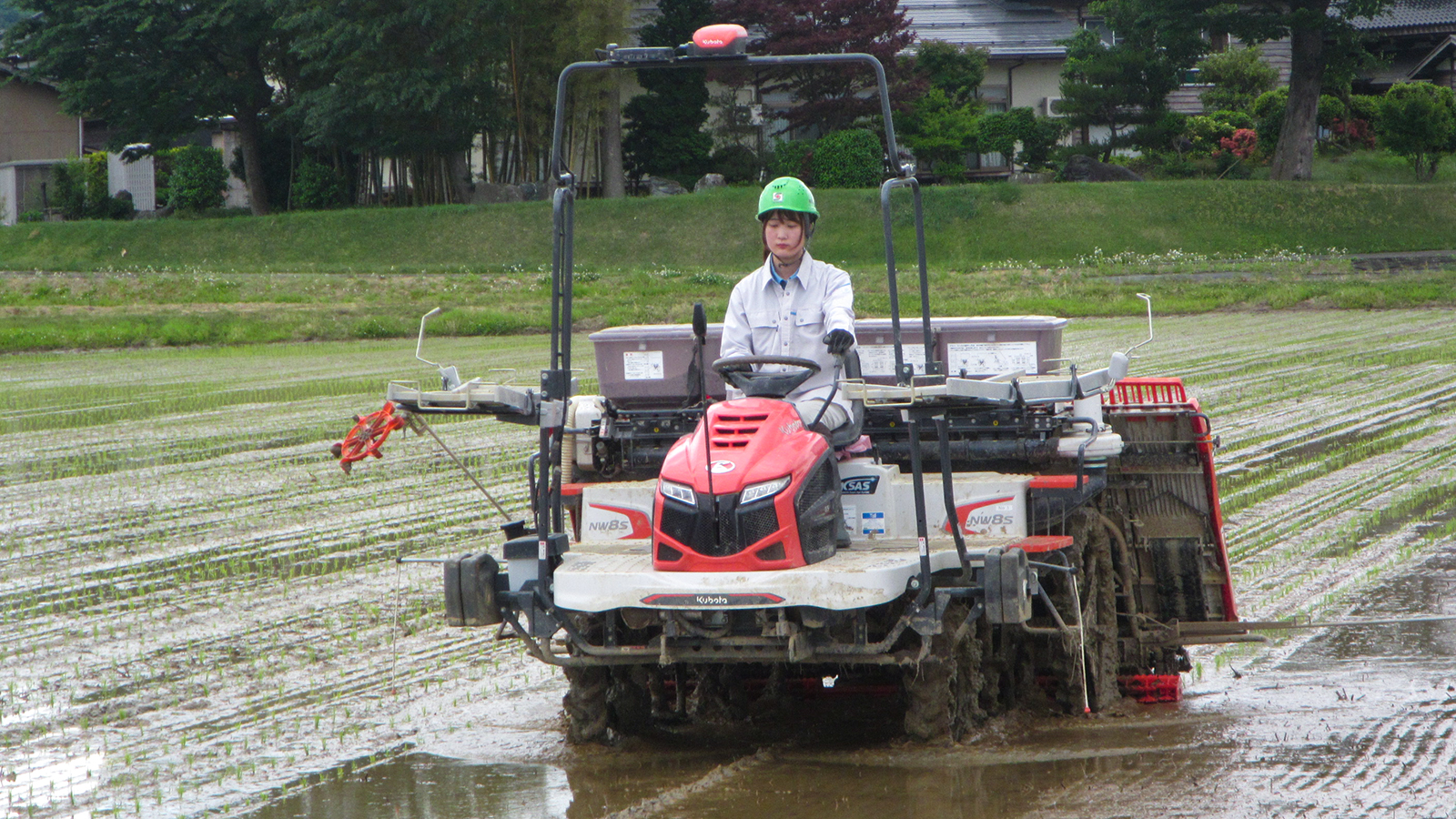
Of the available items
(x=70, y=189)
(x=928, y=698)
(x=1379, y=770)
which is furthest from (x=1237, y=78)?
(x=928, y=698)

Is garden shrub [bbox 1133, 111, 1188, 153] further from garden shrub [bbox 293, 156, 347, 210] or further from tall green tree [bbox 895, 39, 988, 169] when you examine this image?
garden shrub [bbox 293, 156, 347, 210]

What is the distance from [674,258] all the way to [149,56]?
17016mm

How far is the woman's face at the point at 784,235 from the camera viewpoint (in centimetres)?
620

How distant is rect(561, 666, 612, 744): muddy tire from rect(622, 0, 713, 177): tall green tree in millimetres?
40602

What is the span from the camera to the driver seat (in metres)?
5.81

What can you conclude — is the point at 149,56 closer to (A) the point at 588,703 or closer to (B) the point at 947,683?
(A) the point at 588,703

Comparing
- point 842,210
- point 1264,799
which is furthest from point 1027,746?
point 842,210

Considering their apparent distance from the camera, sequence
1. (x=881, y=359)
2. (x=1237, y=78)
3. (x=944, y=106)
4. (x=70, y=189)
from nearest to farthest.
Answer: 1. (x=881, y=359)
2. (x=944, y=106)
3. (x=70, y=189)
4. (x=1237, y=78)

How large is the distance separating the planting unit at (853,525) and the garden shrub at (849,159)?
3712cm

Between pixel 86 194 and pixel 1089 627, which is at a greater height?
pixel 86 194

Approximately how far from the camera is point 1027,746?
19.3 ft

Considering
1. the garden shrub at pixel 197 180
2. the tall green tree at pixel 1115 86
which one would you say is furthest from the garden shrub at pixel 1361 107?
the garden shrub at pixel 197 180

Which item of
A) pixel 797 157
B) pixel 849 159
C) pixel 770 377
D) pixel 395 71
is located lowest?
pixel 770 377

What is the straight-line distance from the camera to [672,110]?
46.3 m
